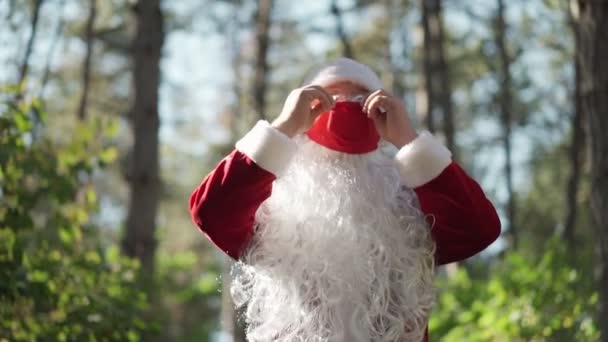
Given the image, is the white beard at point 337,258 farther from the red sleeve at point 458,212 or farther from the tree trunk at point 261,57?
the tree trunk at point 261,57

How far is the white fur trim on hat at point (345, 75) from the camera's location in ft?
10.4

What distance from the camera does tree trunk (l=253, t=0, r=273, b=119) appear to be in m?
11.8

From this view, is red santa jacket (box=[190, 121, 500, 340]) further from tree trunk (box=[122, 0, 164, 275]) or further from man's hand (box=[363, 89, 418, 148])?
tree trunk (box=[122, 0, 164, 275])

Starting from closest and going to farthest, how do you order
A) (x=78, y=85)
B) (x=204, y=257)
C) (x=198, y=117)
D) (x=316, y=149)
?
(x=316, y=149)
(x=78, y=85)
(x=198, y=117)
(x=204, y=257)

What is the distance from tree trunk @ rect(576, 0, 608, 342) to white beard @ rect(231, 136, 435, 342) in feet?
4.87

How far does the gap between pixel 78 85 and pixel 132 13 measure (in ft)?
45.6

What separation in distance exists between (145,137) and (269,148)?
3.80m

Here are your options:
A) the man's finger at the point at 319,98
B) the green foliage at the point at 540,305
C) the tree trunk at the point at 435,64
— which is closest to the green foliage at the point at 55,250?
the man's finger at the point at 319,98

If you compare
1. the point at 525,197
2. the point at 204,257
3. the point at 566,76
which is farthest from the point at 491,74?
the point at 204,257

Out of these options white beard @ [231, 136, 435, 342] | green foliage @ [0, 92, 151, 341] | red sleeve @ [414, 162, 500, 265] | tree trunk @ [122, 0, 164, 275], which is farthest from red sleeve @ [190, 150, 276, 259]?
tree trunk @ [122, 0, 164, 275]

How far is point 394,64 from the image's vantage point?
1889 cm

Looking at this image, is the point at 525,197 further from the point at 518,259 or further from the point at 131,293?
the point at 131,293

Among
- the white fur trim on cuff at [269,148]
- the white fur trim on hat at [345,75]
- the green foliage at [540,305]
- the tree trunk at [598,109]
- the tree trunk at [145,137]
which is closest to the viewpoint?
the white fur trim on cuff at [269,148]

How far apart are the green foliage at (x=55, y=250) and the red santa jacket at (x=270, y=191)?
5.49 ft
